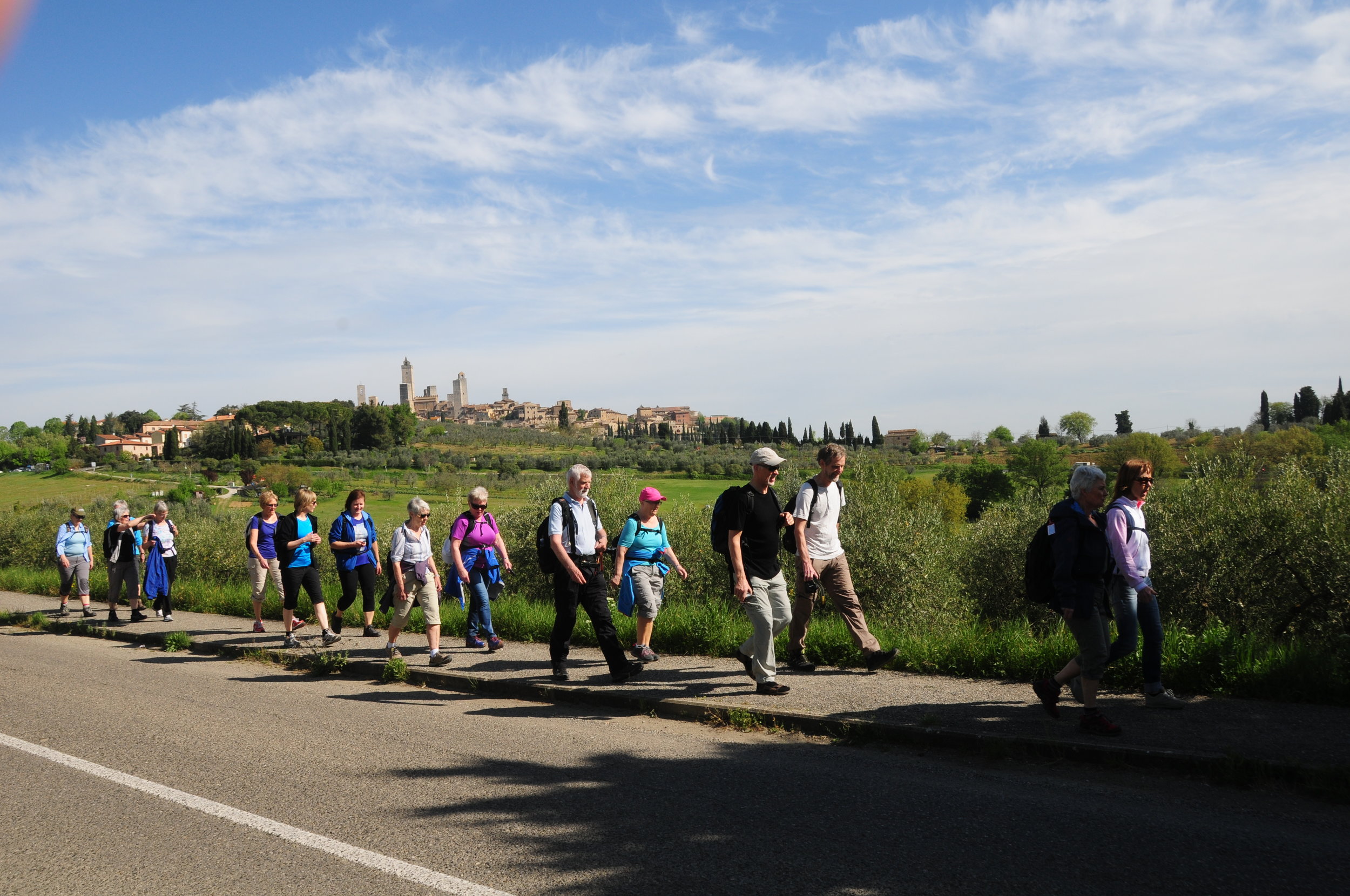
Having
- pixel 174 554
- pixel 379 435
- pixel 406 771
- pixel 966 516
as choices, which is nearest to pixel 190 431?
pixel 379 435

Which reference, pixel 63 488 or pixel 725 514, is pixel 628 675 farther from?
pixel 63 488

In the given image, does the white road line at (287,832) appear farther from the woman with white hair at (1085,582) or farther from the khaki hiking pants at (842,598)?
the khaki hiking pants at (842,598)

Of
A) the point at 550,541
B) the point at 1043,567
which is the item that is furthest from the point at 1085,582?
the point at 550,541

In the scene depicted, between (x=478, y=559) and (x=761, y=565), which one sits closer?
(x=761, y=565)

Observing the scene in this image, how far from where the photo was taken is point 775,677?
24.4 ft

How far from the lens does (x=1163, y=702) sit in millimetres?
6129

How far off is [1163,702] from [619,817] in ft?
13.1

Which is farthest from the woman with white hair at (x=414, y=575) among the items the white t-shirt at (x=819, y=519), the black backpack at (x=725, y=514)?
the white t-shirt at (x=819, y=519)

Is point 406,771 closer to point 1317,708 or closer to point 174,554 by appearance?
point 1317,708

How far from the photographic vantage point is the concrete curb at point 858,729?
5.01 metres

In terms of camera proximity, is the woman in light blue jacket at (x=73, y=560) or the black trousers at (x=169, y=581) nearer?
the black trousers at (x=169, y=581)

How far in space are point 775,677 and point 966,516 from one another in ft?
330

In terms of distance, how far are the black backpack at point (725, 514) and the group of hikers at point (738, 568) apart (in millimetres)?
14

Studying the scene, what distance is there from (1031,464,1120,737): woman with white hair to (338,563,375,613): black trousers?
25.8ft
